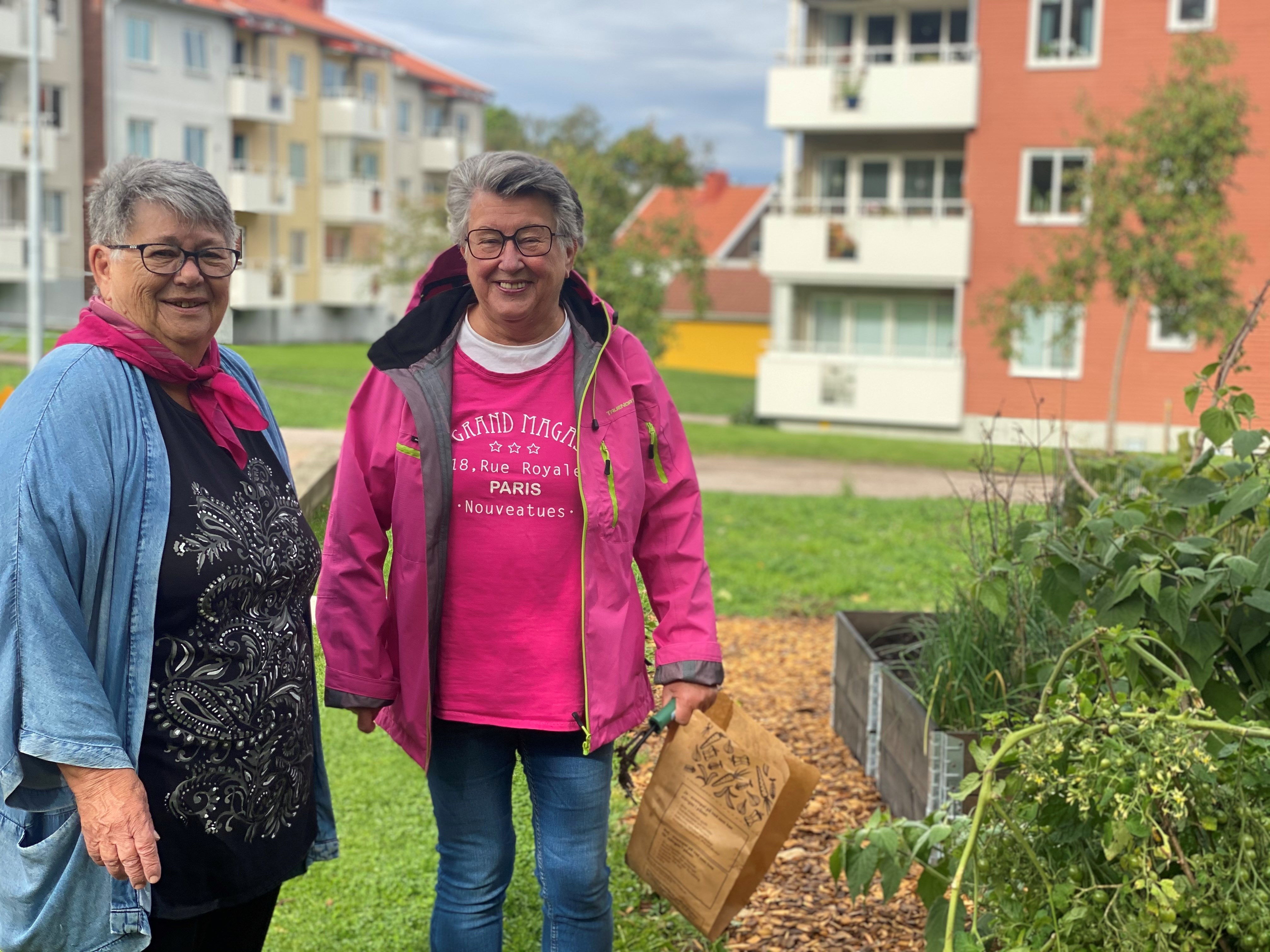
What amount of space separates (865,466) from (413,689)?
57.2ft

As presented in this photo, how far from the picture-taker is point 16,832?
2.23 meters

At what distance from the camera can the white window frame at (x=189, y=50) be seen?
141ft

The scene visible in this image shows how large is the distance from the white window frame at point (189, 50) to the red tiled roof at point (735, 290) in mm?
20902

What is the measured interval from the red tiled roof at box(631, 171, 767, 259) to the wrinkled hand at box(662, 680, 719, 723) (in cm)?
5604

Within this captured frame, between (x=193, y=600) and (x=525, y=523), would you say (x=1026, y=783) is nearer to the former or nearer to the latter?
(x=525, y=523)

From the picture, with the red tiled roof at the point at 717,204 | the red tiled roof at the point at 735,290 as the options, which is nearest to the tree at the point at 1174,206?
the red tiled roof at the point at 735,290

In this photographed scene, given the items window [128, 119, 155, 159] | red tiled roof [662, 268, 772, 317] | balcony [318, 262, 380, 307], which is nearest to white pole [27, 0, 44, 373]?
window [128, 119, 155, 159]

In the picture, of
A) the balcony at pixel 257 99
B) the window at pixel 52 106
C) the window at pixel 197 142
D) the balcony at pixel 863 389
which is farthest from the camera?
the balcony at pixel 257 99

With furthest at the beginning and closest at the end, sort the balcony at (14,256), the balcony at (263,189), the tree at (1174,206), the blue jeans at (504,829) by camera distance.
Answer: the balcony at (263,189), the balcony at (14,256), the tree at (1174,206), the blue jeans at (504,829)

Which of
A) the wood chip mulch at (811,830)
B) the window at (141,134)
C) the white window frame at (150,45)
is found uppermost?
the white window frame at (150,45)

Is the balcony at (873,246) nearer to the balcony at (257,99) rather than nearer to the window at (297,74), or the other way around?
the balcony at (257,99)

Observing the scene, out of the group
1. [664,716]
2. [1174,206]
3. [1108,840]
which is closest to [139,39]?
[1174,206]

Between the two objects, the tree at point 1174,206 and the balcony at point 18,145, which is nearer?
the tree at point 1174,206

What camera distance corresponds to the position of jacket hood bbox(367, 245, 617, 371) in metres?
2.86
